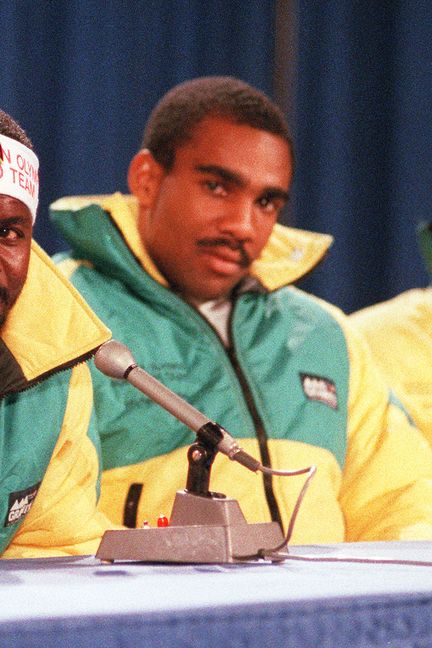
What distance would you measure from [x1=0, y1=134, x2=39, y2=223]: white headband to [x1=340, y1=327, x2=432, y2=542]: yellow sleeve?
78 cm

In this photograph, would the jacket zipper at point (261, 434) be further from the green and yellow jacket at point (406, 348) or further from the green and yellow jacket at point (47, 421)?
the green and yellow jacket at point (406, 348)

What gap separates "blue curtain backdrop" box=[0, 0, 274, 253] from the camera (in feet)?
7.29

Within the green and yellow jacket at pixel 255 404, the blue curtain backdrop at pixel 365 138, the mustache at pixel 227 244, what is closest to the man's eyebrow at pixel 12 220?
the green and yellow jacket at pixel 255 404

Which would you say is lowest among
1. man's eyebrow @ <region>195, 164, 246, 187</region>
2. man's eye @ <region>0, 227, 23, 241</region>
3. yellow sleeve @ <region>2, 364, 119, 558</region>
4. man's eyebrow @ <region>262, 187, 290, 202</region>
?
yellow sleeve @ <region>2, 364, 119, 558</region>

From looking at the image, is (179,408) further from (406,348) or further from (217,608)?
(406,348)

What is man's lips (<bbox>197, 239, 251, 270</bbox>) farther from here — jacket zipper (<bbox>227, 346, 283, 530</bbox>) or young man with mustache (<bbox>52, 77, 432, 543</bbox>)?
jacket zipper (<bbox>227, 346, 283, 530</bbox>)

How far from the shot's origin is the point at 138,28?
2379 mm

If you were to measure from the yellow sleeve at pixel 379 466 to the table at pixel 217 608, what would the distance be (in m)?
0.91

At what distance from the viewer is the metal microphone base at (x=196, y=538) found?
907mm

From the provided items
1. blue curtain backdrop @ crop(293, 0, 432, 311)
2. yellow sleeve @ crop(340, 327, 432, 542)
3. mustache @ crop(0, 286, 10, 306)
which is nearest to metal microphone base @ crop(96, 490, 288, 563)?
mustache @ crop(0, 286, 10, 306)

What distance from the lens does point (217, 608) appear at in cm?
64

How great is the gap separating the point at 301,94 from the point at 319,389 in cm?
115

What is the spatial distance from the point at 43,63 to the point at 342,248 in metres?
0.90

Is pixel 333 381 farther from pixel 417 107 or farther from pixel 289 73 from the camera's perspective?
pixel 417 107
